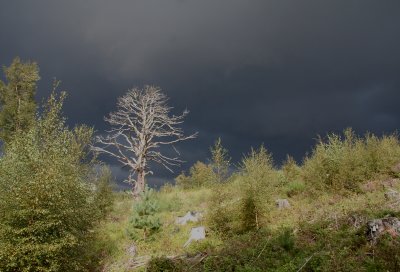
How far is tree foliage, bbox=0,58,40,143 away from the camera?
34062 mm

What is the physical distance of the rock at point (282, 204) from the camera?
23441 mm

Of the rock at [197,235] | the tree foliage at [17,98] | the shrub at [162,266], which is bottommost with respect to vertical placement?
the shrub at [162,266]

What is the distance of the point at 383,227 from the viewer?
13.7m

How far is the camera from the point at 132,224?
23.2m

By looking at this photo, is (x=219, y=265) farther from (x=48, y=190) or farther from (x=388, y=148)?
(x=388, y=148)

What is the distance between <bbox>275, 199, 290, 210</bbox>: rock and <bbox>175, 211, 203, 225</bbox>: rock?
18.6 ft

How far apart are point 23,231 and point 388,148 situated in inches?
943

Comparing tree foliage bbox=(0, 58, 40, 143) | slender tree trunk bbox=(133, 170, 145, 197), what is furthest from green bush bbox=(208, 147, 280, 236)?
tree foliage bbox=(0, 58, 40, 143)

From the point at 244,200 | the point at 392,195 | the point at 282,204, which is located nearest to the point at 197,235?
the point at 244,200

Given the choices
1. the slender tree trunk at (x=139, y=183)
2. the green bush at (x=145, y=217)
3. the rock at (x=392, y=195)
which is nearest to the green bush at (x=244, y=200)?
the green bush at (x=145, y=217)

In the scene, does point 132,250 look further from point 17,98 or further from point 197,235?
point 17,98

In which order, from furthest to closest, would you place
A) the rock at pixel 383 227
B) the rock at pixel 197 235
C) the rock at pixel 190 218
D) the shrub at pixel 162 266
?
the rock at pixel 190 218
the rock at pixel 197 235
the shrub at pixel 162 266
the rock at pixel 383 227

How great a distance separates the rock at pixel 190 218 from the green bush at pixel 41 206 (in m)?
9.06

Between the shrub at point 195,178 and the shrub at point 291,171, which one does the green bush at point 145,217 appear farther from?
the shrub at point 195,178
